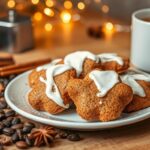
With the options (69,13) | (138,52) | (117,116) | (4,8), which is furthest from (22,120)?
(4,8)

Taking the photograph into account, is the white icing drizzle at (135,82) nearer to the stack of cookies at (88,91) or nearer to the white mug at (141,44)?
the stack of cookies at (88,91)

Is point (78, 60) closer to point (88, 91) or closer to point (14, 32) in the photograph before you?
point (88, 91)

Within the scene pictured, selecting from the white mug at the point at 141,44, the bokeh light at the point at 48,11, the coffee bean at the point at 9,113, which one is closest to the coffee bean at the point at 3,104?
the coffee bean at the point at 9,113

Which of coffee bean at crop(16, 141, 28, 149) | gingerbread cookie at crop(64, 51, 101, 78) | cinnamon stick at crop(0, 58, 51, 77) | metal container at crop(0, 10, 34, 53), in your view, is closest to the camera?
coffee bean at crop(16, 141, 28, 149)

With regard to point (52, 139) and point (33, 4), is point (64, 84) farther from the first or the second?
point (33, 4)

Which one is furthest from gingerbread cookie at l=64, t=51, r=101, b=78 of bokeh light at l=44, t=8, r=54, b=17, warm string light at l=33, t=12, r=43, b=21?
warm string light at l=33, t=12, r=43, b=21

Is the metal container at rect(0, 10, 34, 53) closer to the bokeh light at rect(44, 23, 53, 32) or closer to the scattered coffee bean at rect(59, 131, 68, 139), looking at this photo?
the bokeh light at rect(44, 23, 53, 32)
